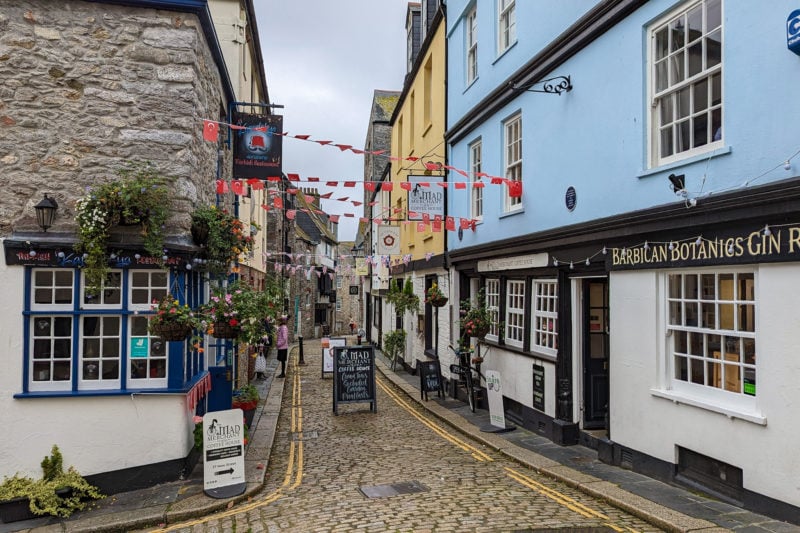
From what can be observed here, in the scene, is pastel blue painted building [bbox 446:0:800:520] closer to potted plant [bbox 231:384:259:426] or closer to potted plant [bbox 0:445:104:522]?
potted plant [bbox 231:384:259:426]

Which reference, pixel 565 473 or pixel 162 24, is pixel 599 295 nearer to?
pixel 565 473

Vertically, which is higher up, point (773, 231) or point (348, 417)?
point (773, 231)

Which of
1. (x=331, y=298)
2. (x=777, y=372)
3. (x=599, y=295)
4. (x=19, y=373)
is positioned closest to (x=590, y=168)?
(x=599, y=295)

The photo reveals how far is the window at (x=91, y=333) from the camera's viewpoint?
7.49 m

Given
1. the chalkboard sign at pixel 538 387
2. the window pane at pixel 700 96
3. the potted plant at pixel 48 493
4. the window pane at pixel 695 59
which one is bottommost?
the potted plant at pixel 48 493

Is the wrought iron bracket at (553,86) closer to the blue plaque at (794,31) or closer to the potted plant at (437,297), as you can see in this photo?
the blue plaque at (794,31)

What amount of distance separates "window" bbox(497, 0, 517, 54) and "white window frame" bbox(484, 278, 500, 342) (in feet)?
15.7

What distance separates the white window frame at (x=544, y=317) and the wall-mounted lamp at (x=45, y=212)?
7.49 metres

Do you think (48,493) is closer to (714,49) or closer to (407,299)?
(714,49)

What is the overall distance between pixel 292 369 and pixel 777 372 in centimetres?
1800

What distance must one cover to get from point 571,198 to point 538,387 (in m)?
3.32

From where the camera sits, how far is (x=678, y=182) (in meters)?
6.42

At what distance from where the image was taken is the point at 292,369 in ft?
70.8

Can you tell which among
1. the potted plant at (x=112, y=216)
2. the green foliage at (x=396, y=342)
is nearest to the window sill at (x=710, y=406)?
the potted plant at (x=112, y=216)
